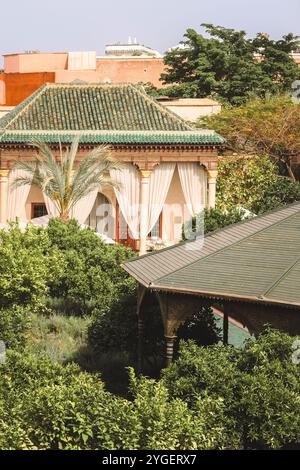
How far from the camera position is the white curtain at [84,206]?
29.7m

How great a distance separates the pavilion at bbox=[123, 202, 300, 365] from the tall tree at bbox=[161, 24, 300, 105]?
956 inches

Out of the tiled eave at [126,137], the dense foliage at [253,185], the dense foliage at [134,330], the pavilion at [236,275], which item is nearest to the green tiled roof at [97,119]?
the tiled eave at [126,137]

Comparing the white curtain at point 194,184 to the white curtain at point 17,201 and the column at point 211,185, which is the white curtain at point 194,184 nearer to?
the column at point 211,185

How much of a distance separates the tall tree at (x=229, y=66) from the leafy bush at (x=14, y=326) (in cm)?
2376

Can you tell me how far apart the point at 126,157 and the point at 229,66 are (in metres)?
14.5

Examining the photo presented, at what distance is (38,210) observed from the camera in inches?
1211

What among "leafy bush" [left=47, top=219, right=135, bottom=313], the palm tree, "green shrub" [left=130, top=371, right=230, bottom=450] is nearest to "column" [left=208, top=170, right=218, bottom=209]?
the palm tree

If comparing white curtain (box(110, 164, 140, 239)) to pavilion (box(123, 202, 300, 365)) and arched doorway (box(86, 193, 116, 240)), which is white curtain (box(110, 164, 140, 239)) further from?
pavilion (box(123, 202, 300, 365))

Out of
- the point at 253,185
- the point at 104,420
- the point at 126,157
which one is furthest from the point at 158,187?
the point at 104,420

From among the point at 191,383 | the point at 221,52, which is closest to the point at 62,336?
the point at 191,383

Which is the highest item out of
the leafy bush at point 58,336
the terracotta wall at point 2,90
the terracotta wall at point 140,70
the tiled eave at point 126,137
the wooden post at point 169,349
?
the terracotta wall at point 140,70

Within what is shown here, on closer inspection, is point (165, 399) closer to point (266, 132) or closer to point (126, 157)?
point (126, 157)

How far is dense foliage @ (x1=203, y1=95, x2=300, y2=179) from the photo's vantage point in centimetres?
3397

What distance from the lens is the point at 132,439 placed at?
42.1 ft
